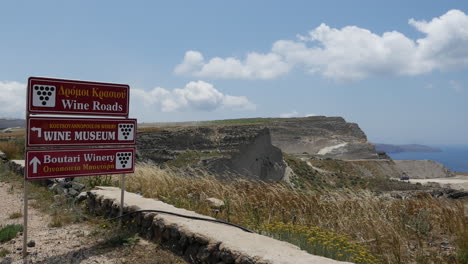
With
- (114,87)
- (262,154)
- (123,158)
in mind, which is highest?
(114,87)

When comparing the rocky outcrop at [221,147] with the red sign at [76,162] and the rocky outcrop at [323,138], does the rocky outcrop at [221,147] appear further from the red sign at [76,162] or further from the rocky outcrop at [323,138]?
the rocky outcrop at [323,138]

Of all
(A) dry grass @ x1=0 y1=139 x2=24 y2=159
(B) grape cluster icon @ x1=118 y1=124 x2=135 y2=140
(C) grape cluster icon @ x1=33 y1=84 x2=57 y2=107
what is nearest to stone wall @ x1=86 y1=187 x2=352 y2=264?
(B) grape cluster icon @ x1=118 y1=124 x2=135 y2=140

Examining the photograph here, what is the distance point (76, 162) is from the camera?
5465mm

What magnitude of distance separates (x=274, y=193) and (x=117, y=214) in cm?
321

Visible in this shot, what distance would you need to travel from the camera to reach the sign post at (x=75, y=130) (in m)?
4.98

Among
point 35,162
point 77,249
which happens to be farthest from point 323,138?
point 35,162

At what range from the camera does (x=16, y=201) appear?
8906 millimetres

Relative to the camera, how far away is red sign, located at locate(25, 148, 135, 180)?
16.6 feet

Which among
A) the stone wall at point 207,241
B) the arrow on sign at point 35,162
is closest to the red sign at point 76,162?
the arrow on sign at point 35,162

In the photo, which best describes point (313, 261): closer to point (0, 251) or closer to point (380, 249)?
point (380, 249)

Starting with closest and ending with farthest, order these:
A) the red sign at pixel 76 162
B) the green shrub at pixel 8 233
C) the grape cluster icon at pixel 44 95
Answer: the grape cluster icon at pixel 44 95 → the red sign at pixel 76 162 → the green shrub at pixel 8 233

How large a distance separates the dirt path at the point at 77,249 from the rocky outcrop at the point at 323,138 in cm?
5932

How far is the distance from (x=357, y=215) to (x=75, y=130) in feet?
15.3

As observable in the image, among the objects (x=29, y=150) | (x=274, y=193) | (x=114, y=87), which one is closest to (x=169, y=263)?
(x=29, y=150)
